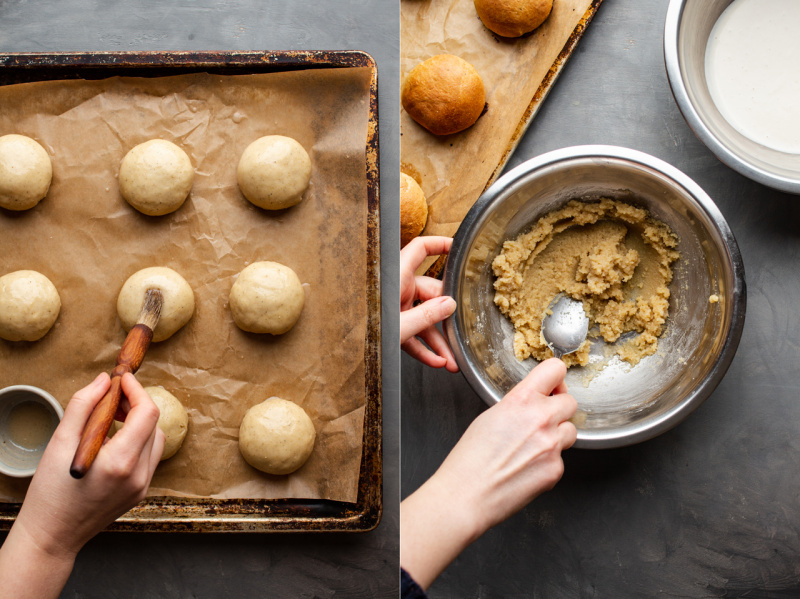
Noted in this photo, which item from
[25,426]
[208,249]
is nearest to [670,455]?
[208,249]

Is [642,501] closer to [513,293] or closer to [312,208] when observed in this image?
[513,293]

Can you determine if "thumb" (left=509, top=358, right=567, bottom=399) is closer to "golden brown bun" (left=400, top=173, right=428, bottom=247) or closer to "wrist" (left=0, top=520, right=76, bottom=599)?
"golden brown bun" (left=400, top=173, right=428, bottom=247)

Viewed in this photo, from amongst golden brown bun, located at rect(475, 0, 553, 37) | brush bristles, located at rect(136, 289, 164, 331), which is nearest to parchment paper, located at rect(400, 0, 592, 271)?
golden brown bun, located at rect(475, 0, 553, 37)

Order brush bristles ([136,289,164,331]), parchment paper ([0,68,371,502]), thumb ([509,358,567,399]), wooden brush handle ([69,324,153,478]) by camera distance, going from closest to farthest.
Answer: wooden brush handle ([69,324,153,478]) → thumb ([509,358,567,399]) → brush bristles ([136,289,164,331]) → parchment paper ([0,68,371,502])

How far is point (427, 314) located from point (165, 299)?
0.48 m

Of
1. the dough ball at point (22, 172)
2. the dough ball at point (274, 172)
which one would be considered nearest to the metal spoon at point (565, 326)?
the dough ball at point (274, 172)

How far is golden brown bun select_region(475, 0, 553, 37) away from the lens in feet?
3.46

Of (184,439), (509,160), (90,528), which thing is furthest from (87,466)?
(509,160)

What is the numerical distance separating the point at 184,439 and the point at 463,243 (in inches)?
25.4

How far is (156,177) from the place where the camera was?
3.20ft

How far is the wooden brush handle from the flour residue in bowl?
0.60 m

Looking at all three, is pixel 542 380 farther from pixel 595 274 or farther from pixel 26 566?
pixel 26 566

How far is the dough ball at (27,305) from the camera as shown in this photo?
969 mm

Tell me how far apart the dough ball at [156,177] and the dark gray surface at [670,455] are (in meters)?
0.54
